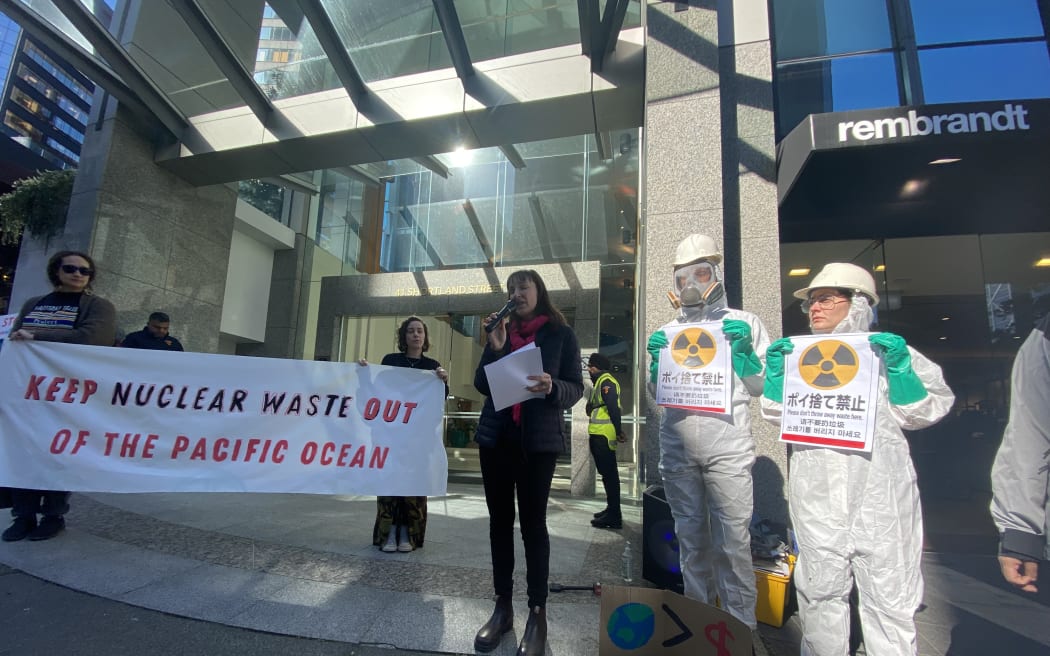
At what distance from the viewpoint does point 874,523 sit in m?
2.04

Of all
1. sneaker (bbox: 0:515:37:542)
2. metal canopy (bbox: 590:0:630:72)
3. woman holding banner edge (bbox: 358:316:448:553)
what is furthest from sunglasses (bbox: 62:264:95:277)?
metal canopy (bbox: 590:0:630:72)

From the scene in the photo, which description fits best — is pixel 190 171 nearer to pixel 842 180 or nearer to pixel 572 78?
pixel 572 78

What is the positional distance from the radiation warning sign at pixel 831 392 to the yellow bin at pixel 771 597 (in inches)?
43.9

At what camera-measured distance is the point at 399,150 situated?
7.33 meters

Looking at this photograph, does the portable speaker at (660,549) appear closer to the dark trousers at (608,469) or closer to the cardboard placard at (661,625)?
the cardboard placard at (661,625)

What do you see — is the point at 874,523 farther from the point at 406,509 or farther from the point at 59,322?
the point at 59,322

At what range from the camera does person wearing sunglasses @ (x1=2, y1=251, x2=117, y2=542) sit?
3529 millimetres

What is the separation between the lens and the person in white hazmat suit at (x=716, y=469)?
2.62 metres

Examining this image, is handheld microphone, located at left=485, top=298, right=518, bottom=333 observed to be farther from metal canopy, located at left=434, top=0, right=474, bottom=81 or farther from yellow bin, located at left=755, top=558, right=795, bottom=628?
metal canopy, located at left=434, top=0, right=474, bottom=81

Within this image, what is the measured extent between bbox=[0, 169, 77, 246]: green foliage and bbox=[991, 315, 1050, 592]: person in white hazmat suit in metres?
11.0

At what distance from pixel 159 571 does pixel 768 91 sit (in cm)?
667

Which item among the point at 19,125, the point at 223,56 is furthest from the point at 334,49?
the point at 19,125

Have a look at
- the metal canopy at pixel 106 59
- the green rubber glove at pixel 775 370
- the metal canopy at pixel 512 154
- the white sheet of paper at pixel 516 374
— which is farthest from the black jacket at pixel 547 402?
the metal canopy at pixel 106 59

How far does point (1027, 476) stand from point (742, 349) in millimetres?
1215
